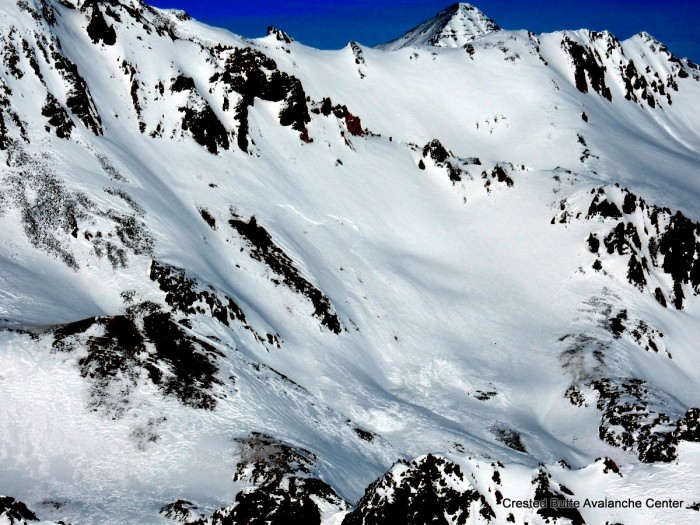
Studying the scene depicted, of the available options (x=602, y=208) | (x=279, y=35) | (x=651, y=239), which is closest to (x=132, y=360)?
(x=602, y=208)

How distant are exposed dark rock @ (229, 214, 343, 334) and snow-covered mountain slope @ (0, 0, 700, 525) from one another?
258 mm

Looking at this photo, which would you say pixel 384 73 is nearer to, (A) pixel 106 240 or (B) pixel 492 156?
(B) pixel 492 156

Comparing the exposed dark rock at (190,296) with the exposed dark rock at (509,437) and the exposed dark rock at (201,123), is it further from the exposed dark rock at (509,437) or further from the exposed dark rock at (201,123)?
the exposed dark rock at (201,123)

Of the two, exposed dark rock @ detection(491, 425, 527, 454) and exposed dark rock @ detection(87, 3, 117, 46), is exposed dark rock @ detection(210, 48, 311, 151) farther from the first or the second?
exposed dark rock @ detection(491, 425, 527, 454)

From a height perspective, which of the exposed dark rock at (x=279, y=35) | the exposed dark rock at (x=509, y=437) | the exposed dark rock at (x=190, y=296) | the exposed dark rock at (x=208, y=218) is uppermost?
the exposed dark rock at (x=279, y=35)

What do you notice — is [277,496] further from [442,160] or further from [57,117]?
[442,160]

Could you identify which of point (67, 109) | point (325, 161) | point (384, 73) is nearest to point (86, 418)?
Answer: point (67, 109)

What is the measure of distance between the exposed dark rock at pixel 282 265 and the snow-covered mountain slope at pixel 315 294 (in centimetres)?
26

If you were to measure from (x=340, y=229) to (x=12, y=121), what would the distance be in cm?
3295

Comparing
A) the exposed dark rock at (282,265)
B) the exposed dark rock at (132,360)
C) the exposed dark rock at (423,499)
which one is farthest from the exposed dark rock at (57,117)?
the exposed dark rock at (423,499)

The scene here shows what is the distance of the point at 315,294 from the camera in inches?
2133

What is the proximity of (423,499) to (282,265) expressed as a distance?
40.8 meters

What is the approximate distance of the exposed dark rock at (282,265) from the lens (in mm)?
53219

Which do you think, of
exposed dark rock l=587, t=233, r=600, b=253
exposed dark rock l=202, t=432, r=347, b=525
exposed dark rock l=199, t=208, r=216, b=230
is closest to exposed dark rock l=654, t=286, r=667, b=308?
exposed dark rock l=587, t=233, r=600, b=253
